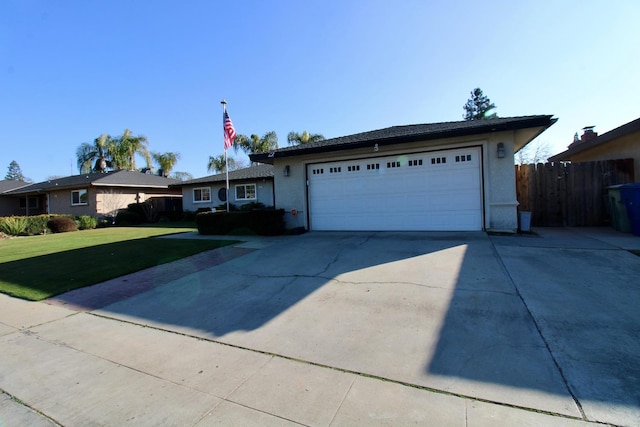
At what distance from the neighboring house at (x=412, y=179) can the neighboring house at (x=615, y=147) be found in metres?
3.08

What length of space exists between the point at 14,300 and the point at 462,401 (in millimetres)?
6956

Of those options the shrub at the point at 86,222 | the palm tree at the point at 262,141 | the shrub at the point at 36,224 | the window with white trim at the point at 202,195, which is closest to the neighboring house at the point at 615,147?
the window with white trim at the point at 202,195

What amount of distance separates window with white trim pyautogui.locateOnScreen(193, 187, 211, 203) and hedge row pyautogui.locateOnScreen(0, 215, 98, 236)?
6468mm

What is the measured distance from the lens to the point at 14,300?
532cm

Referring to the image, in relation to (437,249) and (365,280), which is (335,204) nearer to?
(437,249)

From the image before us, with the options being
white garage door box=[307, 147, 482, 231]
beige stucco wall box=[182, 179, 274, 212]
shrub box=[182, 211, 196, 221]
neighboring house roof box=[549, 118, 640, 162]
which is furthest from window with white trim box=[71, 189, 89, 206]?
neighboring house roof box=[549, 118, 640, 162]

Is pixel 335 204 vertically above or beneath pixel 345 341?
above

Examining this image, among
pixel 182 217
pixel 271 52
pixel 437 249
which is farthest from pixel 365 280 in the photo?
pixel 182 217

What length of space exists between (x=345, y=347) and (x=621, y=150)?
13.2m

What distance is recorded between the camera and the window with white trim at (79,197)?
2308 cm

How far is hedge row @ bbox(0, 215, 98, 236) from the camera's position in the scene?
16.7 metres

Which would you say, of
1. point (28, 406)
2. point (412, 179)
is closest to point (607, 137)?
point (412, 179)

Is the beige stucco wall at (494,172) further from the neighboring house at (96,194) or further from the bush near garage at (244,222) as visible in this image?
the neighboring house at (96,194)

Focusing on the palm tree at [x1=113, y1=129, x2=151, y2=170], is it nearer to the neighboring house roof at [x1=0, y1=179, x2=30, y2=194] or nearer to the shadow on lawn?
the neighboring house roof at [x1=0, y1=179, x2=30, y2=194]
